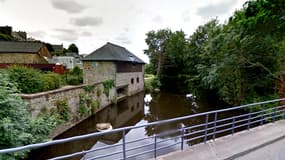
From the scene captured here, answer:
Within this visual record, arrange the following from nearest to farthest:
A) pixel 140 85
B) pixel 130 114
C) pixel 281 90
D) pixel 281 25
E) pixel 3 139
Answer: pixel 3 139, pixel 281 25, pixel 281 90, pixel 130 114, pixel 140 85

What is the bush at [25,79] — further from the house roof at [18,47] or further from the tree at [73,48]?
Answer: the tree at [73,48]

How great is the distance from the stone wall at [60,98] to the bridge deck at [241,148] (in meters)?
5.79

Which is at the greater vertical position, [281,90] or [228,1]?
[228,1]

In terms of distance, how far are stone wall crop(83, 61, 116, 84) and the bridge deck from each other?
1344 centimetres

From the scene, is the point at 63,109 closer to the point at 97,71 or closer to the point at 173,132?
the point at 173,132

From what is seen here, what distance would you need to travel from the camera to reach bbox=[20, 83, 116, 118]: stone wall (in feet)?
22.2

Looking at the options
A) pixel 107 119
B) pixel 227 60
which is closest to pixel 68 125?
pixel 107 119

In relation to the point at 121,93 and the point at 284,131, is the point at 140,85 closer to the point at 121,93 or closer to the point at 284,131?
the point at 121,93

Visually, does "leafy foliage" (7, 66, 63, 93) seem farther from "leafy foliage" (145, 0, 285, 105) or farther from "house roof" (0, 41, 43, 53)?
"house roof" (0, 41, 43, 53)

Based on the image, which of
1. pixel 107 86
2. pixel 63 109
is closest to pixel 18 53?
pixel 107 86

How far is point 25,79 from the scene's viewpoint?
7.50m

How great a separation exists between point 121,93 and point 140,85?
5289 millimetres

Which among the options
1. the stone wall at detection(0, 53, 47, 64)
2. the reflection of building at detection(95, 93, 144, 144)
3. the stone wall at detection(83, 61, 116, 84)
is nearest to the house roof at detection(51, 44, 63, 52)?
the stone wall at detection(0, 53, 47, 64)

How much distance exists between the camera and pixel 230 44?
10375 millimetres
